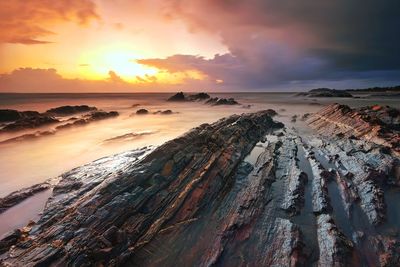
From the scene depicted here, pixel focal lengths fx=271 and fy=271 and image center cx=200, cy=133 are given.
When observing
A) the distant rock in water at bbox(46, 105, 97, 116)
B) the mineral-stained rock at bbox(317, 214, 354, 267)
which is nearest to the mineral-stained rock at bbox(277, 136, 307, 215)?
the mineral-stained rock at bbox(317, 214, 354, 267)

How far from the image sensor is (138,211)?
6.02 metres

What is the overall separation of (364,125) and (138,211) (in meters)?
12.0

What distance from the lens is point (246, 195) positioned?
7.18 m

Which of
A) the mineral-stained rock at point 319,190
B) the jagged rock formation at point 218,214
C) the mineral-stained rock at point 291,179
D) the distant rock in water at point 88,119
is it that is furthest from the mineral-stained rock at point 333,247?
the distant rock in water at point 88,119

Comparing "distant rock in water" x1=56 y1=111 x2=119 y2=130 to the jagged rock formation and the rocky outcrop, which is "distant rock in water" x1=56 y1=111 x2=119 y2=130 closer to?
the jagged rock formation

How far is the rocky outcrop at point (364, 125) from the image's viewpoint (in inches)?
433

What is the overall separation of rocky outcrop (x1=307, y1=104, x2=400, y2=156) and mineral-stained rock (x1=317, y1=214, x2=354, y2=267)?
5.62m

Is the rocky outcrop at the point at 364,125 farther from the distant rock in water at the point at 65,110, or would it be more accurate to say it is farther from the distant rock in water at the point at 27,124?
the distant rock in water at the point at 65,110

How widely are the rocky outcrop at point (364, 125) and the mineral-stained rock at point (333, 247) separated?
562 centimetres

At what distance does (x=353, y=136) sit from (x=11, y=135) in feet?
72.4

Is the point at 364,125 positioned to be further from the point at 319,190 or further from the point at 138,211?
the point at 138,211

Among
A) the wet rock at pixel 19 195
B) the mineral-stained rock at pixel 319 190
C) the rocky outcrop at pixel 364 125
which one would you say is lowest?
the wet rock at pixel 19 195

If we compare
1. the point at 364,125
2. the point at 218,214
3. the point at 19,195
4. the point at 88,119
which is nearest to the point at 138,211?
the point at 218,214

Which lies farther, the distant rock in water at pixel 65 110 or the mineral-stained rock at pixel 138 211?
the distant rock in water at pixel 65 110
